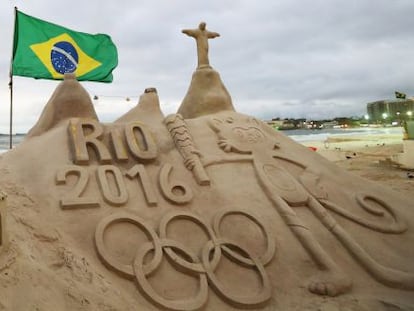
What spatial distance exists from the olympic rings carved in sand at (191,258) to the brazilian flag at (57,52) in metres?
3.90

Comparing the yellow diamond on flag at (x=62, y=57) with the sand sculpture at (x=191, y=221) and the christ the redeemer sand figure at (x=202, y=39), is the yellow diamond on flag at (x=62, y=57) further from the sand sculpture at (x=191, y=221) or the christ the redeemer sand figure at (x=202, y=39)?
the christ the redeemer sand figure at (x=202, y=39)

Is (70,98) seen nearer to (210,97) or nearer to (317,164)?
(210,97)

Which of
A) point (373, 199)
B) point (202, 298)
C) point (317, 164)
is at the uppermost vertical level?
point (317, 164)

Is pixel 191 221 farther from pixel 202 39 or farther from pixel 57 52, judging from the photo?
pixel 57 52

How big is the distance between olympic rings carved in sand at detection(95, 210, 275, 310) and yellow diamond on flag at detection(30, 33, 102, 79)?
4603 mm

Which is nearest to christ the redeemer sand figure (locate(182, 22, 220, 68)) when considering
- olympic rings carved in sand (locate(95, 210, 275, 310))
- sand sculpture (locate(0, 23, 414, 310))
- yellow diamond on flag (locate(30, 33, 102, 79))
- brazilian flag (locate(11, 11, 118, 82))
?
sand sculpture (locate(0, 23, 414, 310))

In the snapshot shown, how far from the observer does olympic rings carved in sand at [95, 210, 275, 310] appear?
8.50 ft

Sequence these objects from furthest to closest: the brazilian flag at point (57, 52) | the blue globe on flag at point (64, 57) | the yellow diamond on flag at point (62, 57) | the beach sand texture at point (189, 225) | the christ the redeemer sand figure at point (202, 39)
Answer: the blue globe on flag at point (64, 57)
the yellow diamond on flag at point (62, 57)
the brazilian flag at point (57, 52)
the christ the redeemer sand figure at point (202, 39)
the beach sand texture at point (189, 225)

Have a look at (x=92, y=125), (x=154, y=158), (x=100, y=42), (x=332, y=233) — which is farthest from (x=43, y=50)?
(x=332, y=233)

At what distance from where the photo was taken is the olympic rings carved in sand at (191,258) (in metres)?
2.59

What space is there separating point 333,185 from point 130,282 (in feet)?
9.55

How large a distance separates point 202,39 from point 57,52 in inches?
118

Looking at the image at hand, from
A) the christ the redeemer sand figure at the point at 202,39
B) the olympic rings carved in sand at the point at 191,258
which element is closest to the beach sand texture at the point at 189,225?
the olympic rings carved in sand at the point at 191,258

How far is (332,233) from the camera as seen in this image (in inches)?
140
